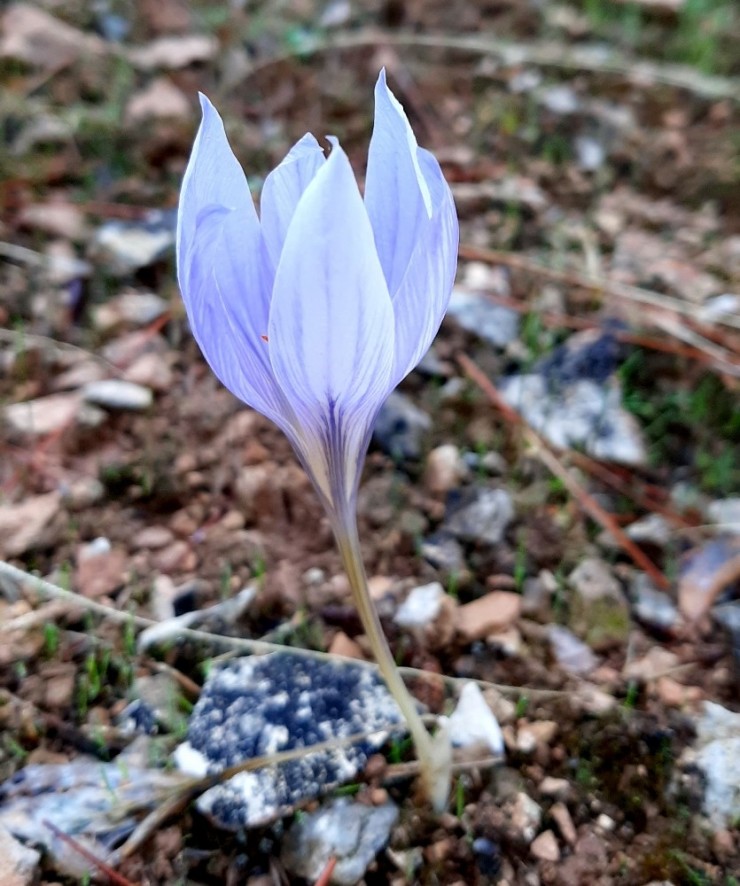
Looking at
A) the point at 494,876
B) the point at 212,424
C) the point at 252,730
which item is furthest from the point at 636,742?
the point at 212,424

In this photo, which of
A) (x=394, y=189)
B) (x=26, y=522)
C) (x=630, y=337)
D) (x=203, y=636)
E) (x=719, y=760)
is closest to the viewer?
(x=394, y=189)

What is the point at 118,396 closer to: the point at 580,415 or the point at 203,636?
the point at 203,636

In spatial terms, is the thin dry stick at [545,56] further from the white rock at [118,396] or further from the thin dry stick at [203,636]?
the thin dry stick at [203,636]

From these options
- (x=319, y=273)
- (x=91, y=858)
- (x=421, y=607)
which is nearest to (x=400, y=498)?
(x=421, y=607)

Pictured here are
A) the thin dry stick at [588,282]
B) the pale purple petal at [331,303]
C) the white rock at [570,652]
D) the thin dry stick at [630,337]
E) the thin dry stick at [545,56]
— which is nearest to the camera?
the pale purple petal at [331,303]

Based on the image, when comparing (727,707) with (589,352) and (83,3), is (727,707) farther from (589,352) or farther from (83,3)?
(83,3)

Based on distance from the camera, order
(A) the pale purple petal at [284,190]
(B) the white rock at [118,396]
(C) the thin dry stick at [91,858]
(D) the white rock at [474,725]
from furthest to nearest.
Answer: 1. (B) the white rock at [118,396]
2. (D) the white rock at [474,725]
3. (C) the thin dry stick at [91,858]
4. (A) the pale purple petal at [284,190]

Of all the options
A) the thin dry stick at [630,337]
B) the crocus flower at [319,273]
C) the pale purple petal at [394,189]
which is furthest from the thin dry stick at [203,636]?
the thin dry stick at [630,337]
